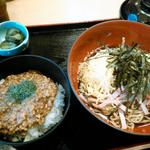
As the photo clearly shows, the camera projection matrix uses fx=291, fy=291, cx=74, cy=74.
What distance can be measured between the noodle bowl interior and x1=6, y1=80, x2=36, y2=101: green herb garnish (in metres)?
0.23

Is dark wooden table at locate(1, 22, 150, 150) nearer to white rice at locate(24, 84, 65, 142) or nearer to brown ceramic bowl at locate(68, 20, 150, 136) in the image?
white rice at locate(24, 84, 65, 142)

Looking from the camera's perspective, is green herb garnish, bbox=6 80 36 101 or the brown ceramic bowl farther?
the brown ceramic bowl

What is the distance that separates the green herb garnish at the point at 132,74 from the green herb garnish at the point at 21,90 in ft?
1.28

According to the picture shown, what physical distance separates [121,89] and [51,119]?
0.35 m

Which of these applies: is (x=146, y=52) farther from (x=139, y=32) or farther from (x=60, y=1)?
(x=60, y=1)

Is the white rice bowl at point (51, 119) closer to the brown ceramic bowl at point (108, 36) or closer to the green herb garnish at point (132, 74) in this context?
the brown ceramic bowl at point (108, 36)

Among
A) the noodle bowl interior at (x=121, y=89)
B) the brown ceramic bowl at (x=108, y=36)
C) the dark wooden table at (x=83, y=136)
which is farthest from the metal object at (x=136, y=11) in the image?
the dark wooden table at (x=83, y=136)

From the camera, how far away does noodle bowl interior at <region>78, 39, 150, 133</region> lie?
1282 mm

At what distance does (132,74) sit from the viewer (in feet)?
4.34

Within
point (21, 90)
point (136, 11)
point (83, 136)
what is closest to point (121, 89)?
point (83, 136)

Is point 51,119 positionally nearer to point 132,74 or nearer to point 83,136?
point 83,136

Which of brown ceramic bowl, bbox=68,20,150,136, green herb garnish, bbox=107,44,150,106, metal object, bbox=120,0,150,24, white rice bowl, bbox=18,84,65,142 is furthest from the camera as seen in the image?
metal object, bbox=120,0,150,24

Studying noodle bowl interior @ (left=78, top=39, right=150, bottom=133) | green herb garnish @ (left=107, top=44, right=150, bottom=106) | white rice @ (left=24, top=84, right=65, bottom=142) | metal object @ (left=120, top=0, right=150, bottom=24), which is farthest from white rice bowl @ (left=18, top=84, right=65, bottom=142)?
metal object @ (left=120, top=0, right=150, bottom=24)

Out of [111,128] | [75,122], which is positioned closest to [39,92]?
[75,122]
